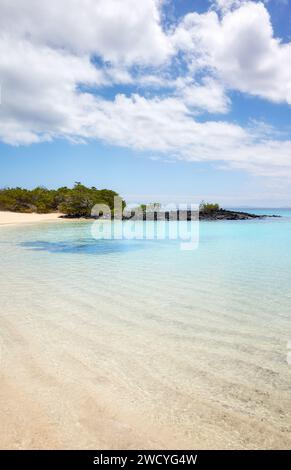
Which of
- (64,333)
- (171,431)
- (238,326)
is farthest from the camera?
(238,326)

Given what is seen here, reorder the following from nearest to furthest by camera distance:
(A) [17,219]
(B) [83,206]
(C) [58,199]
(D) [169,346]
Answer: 1. (D) [169,346]
2. (A) [17,219]
3. (B) [83,206]
4. (C) [58,199]

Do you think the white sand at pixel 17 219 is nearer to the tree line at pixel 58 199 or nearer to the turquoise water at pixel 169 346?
the tree line at pixel 58 199

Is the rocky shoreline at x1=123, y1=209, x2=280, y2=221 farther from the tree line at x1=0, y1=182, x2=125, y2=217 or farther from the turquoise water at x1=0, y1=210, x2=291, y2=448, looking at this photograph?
the turquoise water at x1=0, y1=210, x2=291, y2=448

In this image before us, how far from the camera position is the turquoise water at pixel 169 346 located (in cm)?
279

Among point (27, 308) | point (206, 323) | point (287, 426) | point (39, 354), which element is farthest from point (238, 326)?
point (27, 308)

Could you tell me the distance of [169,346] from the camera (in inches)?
172

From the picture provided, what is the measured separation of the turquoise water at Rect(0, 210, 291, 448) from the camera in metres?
2.79

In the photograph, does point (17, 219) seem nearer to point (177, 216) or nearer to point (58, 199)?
point (58, 199)

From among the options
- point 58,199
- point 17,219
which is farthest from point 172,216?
point 17,219

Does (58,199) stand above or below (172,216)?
above

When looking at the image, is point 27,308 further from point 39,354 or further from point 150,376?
point 150,376

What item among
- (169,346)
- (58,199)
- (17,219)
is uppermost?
(58,199)
